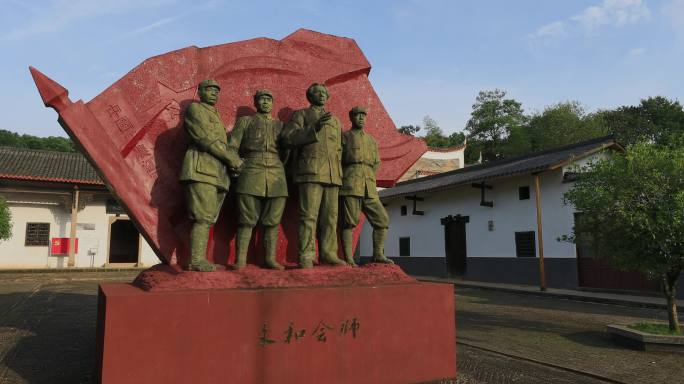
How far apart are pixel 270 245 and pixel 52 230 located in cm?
1552

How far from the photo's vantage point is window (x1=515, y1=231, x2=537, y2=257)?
12.2 m

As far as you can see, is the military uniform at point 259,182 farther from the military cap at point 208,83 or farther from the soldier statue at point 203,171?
the military cap at point 208,83

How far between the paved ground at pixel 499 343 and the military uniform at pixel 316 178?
5.42 feet

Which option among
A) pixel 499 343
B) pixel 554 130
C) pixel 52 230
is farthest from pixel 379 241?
pixel 554 130

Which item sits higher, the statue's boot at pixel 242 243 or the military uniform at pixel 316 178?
the military uniform at pixel 316 178

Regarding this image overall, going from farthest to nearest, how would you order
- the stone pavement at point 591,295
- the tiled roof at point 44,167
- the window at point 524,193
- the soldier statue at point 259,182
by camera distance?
1. the tiled roof at point 44,167
2. the window at point 524,193
3. the stone pavement at point 591,295
4. the soldier statue at point 259,182

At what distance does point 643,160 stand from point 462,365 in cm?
324

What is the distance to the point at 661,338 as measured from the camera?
5234 mm

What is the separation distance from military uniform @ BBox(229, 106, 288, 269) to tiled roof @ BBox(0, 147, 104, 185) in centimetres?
1333

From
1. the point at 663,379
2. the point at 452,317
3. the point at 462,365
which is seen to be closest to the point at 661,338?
the point at 663,379

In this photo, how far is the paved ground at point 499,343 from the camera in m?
4.14

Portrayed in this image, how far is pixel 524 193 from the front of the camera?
1251cm

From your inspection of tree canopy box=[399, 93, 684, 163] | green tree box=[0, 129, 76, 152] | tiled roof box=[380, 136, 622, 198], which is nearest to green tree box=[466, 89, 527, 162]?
tree canopy box=[399, 93, 684, 163]

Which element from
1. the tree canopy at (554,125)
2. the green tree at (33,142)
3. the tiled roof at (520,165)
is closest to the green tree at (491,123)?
the tree canopy at (554,125)
